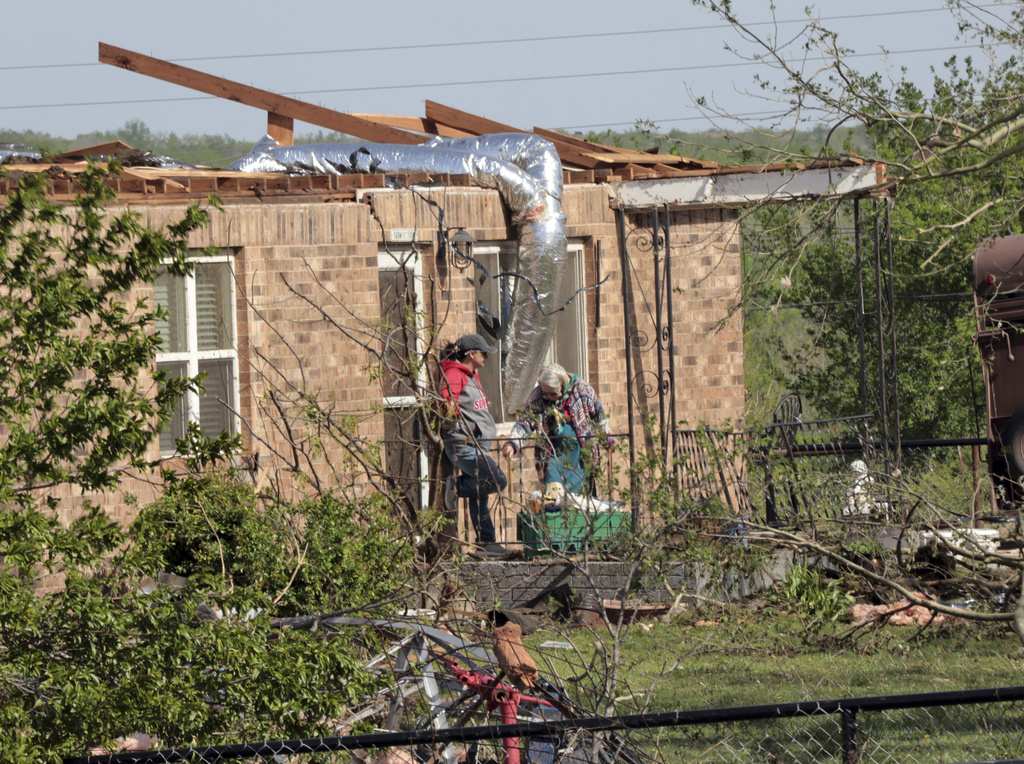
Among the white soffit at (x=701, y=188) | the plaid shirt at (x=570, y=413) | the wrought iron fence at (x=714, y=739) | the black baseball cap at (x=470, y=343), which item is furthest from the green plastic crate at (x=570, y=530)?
the white soffit at (x=701, y=188)

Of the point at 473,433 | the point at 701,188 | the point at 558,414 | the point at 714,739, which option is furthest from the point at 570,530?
the point at 701,188

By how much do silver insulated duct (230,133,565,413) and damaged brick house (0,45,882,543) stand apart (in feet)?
0.06

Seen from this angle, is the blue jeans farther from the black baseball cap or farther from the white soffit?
the white soffit

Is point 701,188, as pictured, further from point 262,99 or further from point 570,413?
point 262,99

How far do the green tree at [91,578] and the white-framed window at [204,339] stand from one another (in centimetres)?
596

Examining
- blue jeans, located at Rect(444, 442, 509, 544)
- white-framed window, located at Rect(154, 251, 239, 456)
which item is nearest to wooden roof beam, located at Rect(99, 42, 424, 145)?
white-framed window, located at Rect(154, 251, 239, 456)

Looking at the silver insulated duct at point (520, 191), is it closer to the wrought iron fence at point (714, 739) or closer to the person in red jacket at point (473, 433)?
the person in red jacket at point (473, 433)

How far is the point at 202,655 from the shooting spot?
13.6 feet

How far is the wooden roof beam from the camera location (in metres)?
13.1

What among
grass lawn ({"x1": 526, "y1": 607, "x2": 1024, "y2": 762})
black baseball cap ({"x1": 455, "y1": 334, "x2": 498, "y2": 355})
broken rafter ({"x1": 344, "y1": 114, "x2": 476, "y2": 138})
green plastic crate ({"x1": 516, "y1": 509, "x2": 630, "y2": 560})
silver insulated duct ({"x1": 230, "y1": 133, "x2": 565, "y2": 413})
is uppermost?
broken rafter ({"x1": 344, "y1": 114, "x2": 476, "y2": 138})

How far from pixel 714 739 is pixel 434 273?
5814 mm

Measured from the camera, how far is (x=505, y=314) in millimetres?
11789

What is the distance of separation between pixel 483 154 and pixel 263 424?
11.4 ft

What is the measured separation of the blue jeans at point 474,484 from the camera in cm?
981
